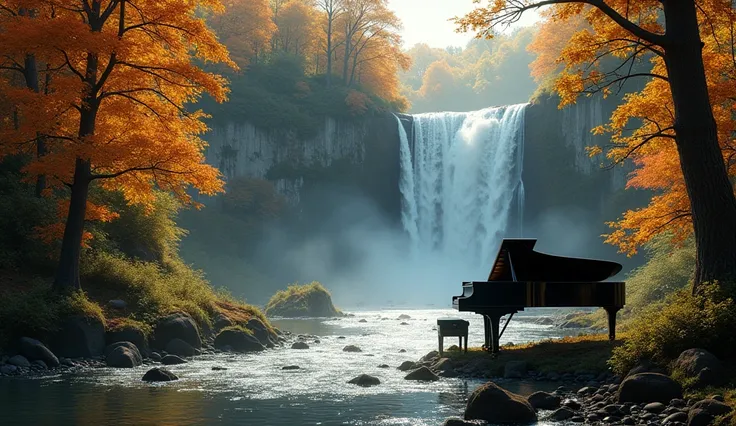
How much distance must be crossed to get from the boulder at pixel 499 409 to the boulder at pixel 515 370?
3776mm

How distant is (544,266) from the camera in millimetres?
14664

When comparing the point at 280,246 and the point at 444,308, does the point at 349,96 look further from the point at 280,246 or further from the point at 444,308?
the point at 444,308

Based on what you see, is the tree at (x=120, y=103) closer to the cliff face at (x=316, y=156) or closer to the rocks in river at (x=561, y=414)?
the rocks in river at (x=561, y=414)

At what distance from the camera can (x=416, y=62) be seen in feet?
397

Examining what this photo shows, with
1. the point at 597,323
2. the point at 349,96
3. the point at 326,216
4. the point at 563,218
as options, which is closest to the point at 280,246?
the point at 326,216

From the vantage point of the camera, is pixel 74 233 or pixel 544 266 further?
pixel 74 233

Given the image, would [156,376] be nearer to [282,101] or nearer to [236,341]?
[236,341]

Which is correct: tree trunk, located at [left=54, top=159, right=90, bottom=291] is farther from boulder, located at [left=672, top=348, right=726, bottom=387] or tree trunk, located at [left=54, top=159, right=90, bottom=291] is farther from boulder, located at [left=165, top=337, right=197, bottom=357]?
boulder, located at [left=672, top=348, right=726, bottom=387]

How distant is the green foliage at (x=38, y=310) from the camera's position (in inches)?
640

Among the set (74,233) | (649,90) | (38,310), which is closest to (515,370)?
(649,90)

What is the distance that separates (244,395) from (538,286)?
223 inches

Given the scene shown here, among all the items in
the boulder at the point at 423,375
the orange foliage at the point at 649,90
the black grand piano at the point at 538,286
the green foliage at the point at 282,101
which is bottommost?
the boulder at the point at 423,375

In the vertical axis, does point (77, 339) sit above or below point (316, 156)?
below

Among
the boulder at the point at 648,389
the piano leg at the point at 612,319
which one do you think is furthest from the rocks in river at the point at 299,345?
the boulder at the point at 648,389
